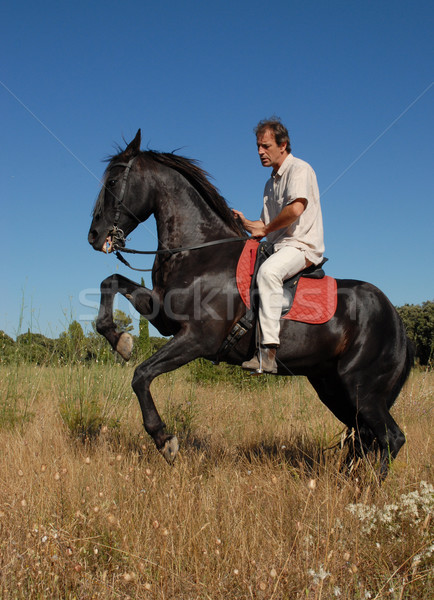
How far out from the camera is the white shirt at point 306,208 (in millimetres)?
4551

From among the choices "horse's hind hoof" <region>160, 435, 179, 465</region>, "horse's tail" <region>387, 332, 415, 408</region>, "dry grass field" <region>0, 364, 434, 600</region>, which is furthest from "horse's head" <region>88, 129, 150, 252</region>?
"horse's tail" <region>387, 332, 415, 408</region>

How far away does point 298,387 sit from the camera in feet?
30.6

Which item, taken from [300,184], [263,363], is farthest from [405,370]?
[300,184]

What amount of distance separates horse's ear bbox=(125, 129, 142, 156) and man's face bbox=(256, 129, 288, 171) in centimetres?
117

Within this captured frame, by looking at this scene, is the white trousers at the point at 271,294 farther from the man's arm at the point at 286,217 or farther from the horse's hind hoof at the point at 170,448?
the horse's hind hoof at the point at 170,448

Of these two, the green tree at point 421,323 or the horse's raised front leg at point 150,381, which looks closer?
the horse's raised front leg at point 150,381

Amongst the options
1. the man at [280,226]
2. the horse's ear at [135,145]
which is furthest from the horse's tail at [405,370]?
the horse's ear at [135,145]

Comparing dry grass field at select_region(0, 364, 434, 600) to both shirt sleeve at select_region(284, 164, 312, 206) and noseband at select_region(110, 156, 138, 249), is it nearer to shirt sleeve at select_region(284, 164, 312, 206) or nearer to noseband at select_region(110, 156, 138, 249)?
noseband at select_region(110, 156, 138, 249)

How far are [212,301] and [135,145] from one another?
1778mm

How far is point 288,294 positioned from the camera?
4.50m

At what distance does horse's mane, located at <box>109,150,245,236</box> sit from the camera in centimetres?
480

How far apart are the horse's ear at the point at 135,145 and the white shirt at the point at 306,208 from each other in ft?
4.64

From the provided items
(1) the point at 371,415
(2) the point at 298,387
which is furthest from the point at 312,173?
(2) the point at 298,387

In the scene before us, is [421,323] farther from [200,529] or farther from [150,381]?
[200,529]
